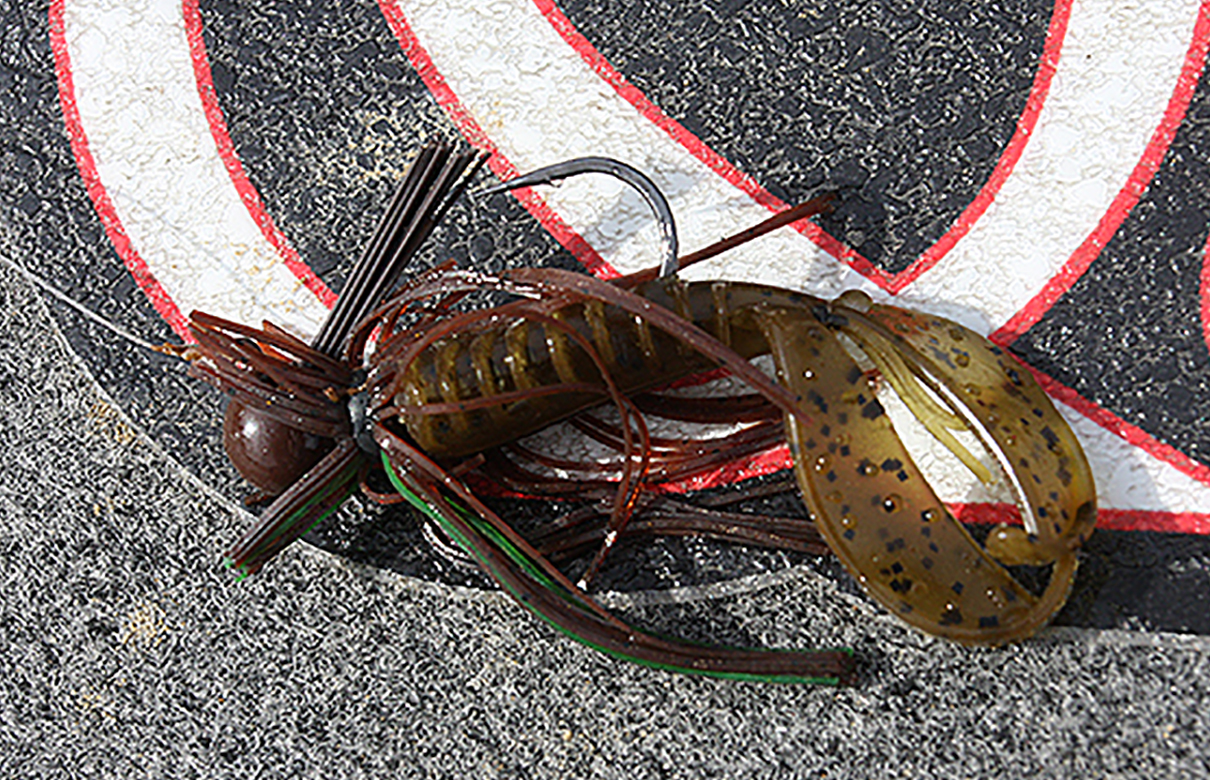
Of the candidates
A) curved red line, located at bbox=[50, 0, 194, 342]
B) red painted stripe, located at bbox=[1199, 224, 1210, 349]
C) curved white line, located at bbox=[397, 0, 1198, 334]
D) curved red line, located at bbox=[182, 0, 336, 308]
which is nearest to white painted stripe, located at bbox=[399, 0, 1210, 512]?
curved white line, located at bbox=[397, 0, 1198, 334]

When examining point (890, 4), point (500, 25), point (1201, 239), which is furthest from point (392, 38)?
point (1201, 239)

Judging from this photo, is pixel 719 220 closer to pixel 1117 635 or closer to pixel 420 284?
pixel 420 284

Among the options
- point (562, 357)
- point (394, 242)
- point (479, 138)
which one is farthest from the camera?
point (479, 138)

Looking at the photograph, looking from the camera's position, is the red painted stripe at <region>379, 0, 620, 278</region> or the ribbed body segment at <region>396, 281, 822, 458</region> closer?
the ribbed body segment at <region>396, 281, 822, 458</region>

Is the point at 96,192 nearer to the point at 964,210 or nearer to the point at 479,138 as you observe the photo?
the point at 479,138

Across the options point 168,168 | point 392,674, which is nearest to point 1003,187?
point 392,674

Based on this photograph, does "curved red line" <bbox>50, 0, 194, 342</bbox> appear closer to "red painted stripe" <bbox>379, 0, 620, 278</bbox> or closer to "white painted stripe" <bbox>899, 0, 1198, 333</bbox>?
"red painted stripe" <bbox>379, 0, 620, 278</bbox>

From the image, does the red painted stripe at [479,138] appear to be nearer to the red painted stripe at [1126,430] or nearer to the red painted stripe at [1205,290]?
the red painted stripe at [1126,430]

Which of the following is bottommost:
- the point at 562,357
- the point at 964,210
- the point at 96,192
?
the point at 96,192

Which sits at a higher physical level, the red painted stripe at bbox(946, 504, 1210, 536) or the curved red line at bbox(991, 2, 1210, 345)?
the curved red line at bbox(991, 2, 1210, 345)
